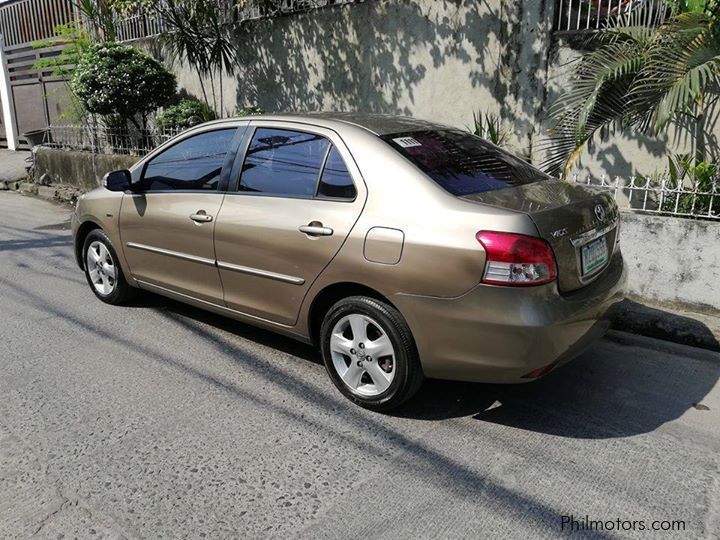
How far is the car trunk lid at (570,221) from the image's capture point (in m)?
3.18

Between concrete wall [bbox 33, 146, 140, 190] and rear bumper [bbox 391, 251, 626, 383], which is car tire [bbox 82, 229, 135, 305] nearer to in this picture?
rear bumper [bbox 391, 251, 626, 383]

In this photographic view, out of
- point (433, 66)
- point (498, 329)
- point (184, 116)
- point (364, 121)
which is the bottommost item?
point (498, 329)

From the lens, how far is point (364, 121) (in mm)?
3961

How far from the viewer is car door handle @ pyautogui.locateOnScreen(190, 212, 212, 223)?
13.9 feet

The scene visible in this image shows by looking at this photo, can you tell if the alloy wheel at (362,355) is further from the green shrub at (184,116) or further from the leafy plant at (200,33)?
the leafy plant at (200,33)

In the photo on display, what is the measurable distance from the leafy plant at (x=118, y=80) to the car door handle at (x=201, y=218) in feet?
22.1

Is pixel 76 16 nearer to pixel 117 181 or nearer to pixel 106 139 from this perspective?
pixel 106 139

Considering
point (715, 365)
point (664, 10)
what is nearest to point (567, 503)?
point (715, 365)

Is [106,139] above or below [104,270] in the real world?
above

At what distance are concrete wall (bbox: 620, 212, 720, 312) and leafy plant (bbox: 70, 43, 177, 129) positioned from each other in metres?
7.95

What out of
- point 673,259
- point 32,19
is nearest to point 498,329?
point 673,259

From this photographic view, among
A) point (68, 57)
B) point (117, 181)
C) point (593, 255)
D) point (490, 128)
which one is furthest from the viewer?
point (68, 57)

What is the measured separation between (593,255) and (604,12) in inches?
155

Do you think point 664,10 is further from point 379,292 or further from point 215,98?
point 215,98
